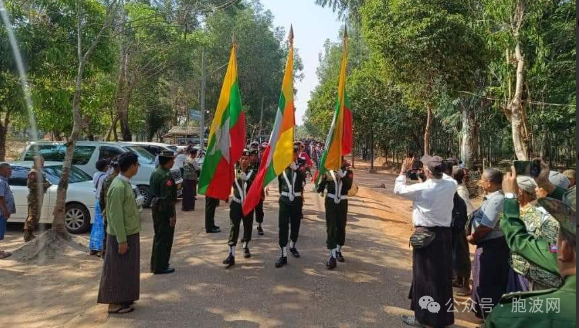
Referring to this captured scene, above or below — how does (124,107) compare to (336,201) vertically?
above

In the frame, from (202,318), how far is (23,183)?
6673 mm

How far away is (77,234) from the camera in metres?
8.76

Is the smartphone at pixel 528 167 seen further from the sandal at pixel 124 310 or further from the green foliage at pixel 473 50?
the green foliage at pixel 473 50

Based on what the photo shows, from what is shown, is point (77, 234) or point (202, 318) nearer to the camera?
point (202, 318)

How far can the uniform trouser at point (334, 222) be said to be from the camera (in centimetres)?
624

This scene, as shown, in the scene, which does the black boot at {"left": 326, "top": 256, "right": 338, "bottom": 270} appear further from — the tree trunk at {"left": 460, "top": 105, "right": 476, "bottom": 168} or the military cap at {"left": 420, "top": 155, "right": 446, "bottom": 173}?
the tree trunk at {"left": 460, "top": 105, "right": 476, "bottom": 168}

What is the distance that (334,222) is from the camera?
6.29 meters

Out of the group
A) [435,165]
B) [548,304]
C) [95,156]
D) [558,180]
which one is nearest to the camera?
[548,304]

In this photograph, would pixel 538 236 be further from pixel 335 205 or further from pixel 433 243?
pixel 335 205

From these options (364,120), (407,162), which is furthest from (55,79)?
(364,120)

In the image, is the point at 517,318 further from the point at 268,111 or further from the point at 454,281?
the point at 268,111

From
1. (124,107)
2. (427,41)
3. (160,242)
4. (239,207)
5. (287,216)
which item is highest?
(427,41)

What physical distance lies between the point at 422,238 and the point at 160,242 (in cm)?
359

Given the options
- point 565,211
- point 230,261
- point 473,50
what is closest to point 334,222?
point 230,261
